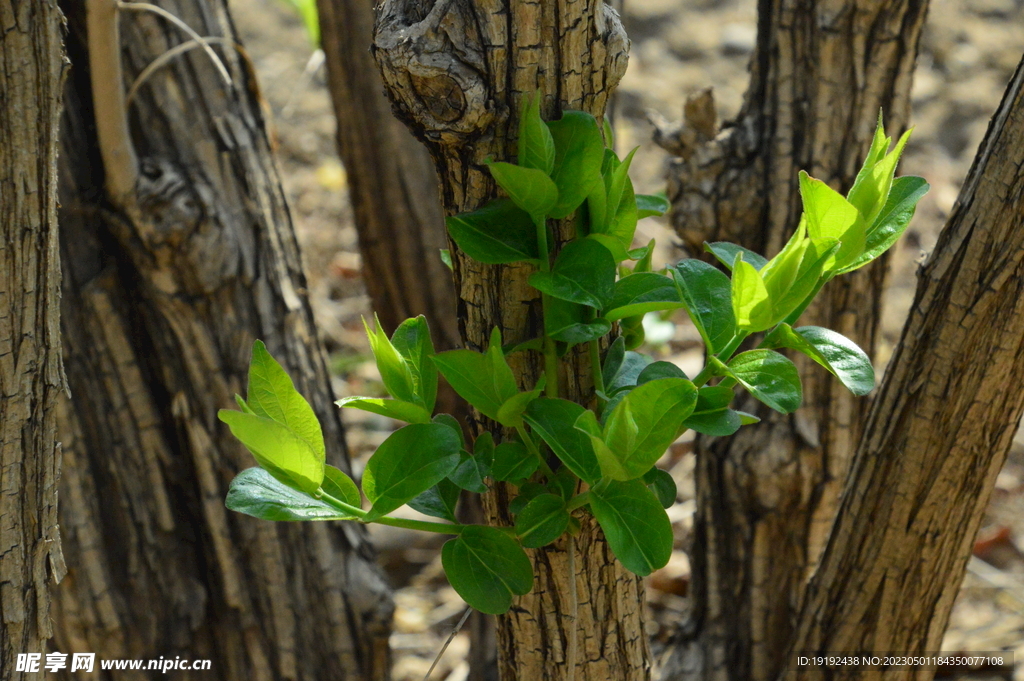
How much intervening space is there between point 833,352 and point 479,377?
0.78ft

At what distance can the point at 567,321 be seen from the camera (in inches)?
24.6

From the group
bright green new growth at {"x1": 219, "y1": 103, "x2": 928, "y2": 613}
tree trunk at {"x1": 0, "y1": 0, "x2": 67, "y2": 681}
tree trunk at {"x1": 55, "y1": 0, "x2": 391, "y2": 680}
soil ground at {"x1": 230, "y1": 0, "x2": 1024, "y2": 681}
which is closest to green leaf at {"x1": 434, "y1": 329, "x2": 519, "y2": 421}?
bright green new growth at {"x1": 219, "y1": 103, "x2": 928, "y2": 613}

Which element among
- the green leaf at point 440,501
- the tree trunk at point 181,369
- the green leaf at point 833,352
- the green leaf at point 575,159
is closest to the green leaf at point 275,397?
the green leaf at point 440,501

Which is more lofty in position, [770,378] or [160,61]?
[160,61]

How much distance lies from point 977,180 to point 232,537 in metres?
0.92

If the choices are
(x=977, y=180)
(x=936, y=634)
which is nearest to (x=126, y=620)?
(x=936, y=634)

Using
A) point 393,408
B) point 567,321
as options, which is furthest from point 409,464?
point 567,321

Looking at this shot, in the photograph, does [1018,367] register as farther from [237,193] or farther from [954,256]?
[237,193]

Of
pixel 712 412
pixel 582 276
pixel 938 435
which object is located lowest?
pixel 938 435

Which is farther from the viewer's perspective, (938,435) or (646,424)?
(938,435)

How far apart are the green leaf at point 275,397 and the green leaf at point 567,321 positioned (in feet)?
0.57

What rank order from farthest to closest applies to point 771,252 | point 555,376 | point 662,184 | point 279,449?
point 662,184
point 771,252
point 555,376
point 279,449

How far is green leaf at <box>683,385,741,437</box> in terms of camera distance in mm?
595

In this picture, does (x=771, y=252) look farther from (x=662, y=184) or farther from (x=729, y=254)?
(x=662, y=184)
